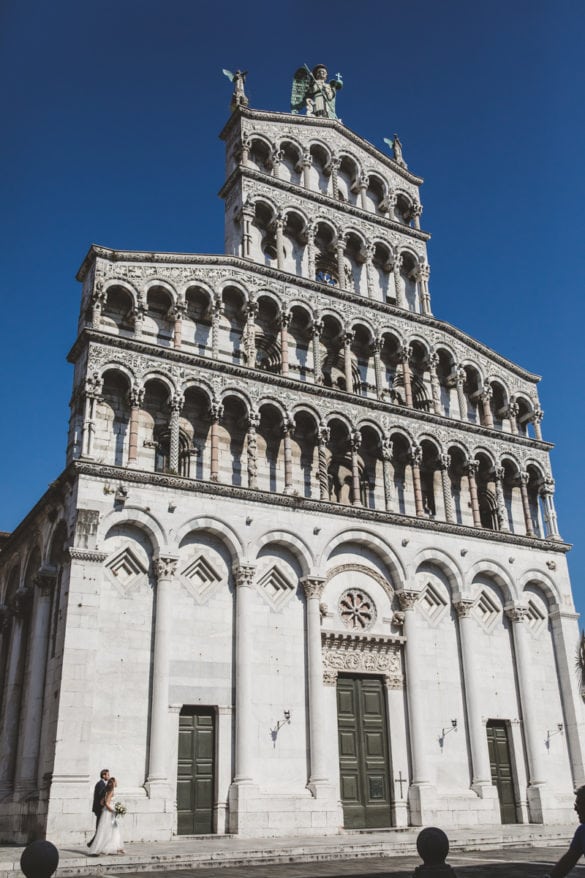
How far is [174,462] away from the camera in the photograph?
2439 centimetres

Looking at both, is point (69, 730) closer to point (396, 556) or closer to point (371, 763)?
point (371, 763)

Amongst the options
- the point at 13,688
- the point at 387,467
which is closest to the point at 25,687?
the point at 13,688

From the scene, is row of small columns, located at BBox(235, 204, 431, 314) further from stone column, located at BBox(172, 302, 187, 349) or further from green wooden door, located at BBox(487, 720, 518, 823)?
green wooden door, located at BBox(487, 720, 518, 823)

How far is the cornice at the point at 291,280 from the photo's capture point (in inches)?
1048

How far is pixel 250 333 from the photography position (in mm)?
28078

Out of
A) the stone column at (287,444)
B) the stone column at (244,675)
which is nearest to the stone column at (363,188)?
the stone column at (287,444)

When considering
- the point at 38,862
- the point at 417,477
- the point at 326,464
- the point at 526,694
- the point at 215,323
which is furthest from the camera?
the point at 417,477

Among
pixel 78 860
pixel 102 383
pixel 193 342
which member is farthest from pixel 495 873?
pixel 193 342

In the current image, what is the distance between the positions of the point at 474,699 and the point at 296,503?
8774 millimetres

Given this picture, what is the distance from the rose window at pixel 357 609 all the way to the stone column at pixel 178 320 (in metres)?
9.75

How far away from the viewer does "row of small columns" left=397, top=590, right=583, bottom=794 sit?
84.1 ft

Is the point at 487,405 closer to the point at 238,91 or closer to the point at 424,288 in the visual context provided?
the point at 424,288

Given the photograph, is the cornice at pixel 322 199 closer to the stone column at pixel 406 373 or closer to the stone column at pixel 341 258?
the stone column at pixel 341 258

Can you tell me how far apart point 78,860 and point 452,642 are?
51.4ft
